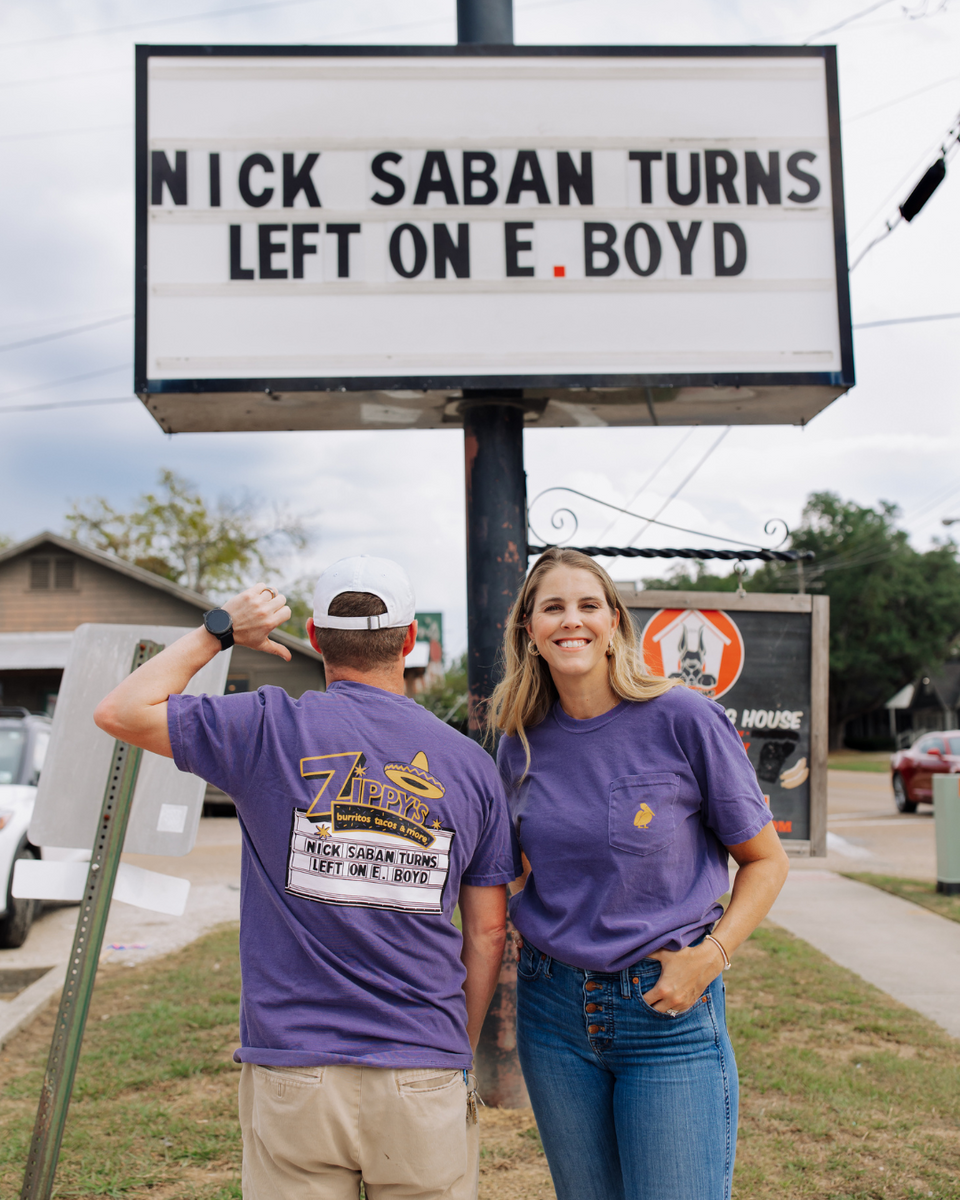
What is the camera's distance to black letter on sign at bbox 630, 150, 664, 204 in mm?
3850

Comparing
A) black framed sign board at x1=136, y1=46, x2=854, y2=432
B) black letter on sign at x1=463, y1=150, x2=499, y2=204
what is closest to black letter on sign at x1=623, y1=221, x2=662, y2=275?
black framed sign board at x1=136, y1=46, x2=854, y2=432

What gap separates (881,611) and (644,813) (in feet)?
177

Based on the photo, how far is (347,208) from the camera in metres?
3.80

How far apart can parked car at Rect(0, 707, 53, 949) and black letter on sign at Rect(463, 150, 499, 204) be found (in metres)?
5.12

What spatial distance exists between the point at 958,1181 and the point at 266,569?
39658 mm

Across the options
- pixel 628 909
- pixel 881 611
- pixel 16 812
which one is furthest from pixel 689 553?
pixel 881 611

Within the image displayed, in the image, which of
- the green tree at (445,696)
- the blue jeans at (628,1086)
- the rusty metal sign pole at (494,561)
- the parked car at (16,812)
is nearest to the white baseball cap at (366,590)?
the blue jeans at (628,1086)

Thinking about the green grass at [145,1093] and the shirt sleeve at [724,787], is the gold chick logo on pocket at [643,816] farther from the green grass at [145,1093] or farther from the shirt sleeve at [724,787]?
the green grass at [145,1093]

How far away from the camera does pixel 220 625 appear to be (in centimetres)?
214

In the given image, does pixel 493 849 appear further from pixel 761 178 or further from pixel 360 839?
pixel 761 178

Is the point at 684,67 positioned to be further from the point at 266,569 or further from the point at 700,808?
the point at 266,569

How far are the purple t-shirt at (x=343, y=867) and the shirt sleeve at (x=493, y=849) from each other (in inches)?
2.6

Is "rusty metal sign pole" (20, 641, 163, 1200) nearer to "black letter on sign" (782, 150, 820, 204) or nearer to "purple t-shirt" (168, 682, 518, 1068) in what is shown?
"purple t-shirt" (168, 682, 518, 1068)

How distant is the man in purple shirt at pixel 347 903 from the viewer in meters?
1.82
